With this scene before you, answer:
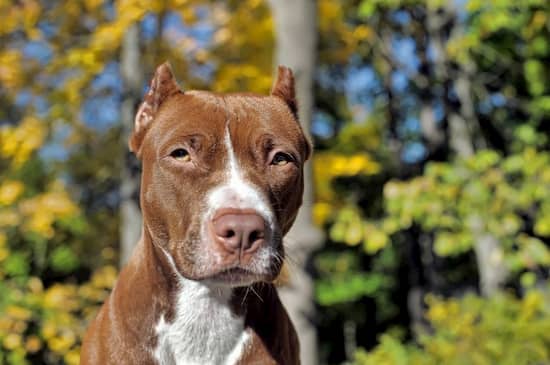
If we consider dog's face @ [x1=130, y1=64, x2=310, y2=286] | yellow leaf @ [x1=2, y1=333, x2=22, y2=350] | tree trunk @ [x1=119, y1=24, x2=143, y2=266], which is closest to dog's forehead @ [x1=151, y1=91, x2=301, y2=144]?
dog's face @ [x1=130, y1=64, x2=310, y2=286]

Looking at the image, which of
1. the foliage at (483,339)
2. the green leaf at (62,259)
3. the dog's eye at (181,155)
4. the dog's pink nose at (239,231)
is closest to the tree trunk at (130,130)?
the green leaf at (62,259)

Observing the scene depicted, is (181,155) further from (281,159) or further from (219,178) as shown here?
(281,159)

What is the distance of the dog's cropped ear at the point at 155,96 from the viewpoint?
2.84 meters

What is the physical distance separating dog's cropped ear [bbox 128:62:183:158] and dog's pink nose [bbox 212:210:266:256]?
731mm

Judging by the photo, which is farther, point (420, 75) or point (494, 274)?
point (420, 75)

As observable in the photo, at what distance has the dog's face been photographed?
2307mm

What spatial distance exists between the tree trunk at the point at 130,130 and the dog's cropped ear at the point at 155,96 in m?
4.20

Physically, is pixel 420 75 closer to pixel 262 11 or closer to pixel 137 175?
pixel 262 11

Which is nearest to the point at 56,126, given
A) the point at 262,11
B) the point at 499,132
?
the point at 262,11

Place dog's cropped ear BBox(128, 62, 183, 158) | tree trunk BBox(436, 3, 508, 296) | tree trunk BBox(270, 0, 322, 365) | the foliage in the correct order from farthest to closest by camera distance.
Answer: tree trunk BBox(436, 3, 508, 296)
the foliage
tree trunk BBox(270, 0, 322, 365)
dog's cropped ear BBox(128, 62, 183, 158)

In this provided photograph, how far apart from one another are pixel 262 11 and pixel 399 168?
5972 millimetres

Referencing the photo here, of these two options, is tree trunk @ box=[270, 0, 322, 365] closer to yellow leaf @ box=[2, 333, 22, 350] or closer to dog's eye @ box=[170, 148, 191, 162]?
yellow leaf @ box=[2, 333, 22, 350]

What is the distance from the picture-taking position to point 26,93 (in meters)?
7.95

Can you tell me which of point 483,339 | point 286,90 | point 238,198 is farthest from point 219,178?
point 483,339
